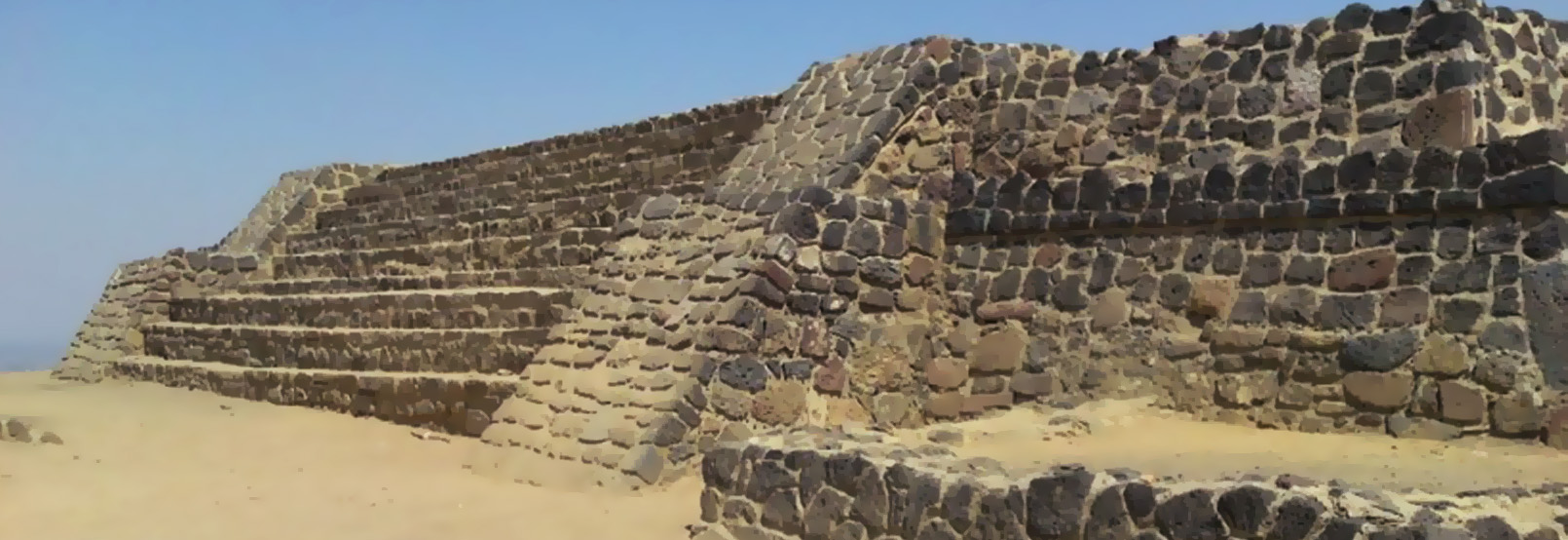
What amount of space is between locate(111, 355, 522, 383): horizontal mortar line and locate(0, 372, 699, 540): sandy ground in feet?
1.42

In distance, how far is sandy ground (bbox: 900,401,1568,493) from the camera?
18.9 feet

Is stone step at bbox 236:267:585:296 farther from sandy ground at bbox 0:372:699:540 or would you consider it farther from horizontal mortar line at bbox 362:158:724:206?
sandy ground at bbox 0:372:699:540

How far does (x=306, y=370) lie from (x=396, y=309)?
3.49ft

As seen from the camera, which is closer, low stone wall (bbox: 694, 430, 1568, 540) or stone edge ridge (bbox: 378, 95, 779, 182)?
low stone wall (bbox: 694, 430, 1568, 540)

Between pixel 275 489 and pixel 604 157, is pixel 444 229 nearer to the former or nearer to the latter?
pixel 604 157

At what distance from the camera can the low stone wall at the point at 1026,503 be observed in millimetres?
4340

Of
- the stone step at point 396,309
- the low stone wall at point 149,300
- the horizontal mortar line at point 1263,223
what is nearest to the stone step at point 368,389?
the stone step at point 396,309

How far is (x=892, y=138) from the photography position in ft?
32.1

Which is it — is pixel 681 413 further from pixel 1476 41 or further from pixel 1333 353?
pixel 1476 41

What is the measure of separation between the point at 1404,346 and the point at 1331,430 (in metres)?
0.59

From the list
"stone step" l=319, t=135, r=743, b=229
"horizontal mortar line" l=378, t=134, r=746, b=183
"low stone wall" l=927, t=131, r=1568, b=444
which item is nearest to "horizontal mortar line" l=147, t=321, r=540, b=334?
"stone step" l=319, t=135, r=743, b=229

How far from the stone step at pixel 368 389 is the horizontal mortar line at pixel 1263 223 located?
12.1 ft

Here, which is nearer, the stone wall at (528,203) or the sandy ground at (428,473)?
the sandy ground at (428,473)

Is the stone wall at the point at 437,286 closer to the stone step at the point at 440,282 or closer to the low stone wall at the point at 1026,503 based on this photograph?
the stone step at the point at 440,282
